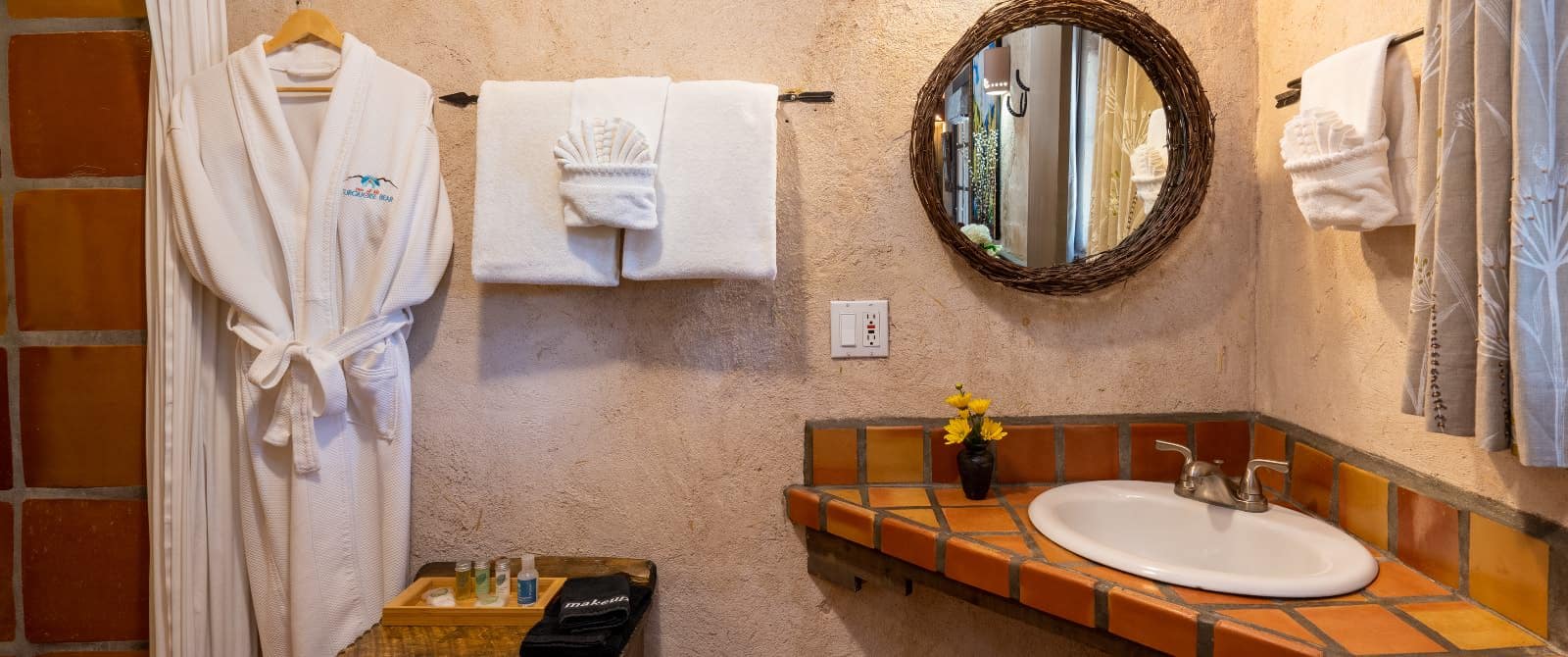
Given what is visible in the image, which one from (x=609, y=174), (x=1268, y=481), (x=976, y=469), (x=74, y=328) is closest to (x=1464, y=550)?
(x=1268, y=481)

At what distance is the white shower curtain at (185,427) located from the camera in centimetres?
131

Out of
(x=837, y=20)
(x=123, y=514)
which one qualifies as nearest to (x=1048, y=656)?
(x=837, y=20)

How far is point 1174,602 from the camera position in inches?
38.0

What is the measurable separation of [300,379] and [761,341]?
2.56 feet

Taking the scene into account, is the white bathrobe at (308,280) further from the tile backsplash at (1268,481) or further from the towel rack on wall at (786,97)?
the tile backsplash at (1268,481)

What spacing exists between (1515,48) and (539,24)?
1384 mm

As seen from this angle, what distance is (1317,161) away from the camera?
1100 millimetres

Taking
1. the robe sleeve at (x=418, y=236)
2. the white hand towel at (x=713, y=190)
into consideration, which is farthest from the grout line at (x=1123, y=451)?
the robe sleeve at (x=418, y=236)

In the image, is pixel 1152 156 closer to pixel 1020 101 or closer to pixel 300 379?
pixel 1020 101

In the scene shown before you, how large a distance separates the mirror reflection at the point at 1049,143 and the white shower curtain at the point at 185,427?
132 cm

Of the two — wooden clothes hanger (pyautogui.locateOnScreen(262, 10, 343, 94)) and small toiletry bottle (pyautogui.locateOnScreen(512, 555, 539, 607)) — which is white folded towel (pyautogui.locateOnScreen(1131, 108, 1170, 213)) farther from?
wooden clothes hanger (pyautogui.locateOnScreen(262, 10, 343, 94))

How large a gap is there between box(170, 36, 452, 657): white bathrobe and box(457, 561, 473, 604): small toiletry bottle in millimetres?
189

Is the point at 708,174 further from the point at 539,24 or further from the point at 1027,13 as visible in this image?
the point at 1027,13

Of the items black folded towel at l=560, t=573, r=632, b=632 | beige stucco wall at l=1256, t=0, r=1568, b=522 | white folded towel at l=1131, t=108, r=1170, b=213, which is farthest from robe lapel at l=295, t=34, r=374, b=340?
beige stucco wall at l=1256, t=0, r=1568, b=522
